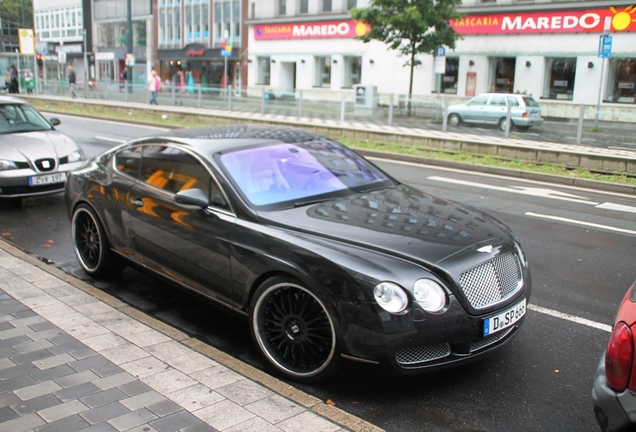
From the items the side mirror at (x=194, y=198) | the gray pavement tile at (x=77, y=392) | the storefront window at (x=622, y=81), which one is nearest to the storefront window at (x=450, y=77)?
the storefront window at (x=622, y=81)

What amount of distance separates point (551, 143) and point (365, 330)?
14.8m

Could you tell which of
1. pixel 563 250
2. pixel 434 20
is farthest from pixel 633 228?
pixel 434 20

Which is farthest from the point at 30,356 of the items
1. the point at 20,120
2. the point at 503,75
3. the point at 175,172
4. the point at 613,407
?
the point at 503,75

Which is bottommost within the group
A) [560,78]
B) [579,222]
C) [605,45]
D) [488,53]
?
[579,222]

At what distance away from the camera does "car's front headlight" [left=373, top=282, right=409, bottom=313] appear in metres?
3.55

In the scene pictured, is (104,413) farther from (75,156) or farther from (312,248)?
(75,156)

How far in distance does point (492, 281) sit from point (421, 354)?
0.68 m

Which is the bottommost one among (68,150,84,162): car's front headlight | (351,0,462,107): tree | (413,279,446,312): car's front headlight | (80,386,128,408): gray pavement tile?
(80,386,128,408): gray pavement tile

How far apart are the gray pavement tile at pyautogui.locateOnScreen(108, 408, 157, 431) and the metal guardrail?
49.1 feet

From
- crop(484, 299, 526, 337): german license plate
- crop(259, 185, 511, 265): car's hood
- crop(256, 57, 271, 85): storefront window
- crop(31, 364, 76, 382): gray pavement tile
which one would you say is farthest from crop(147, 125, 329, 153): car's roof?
crop(256, 57, 271, 85): storefront window

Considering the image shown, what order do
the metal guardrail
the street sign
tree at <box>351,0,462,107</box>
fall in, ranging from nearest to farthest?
the metal guardrail → the street sign → tree at <box>351,0,462,107</box>

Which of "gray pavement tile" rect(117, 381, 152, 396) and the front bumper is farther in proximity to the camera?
"gray pavement tile" rect(117, 381, 152, 396)

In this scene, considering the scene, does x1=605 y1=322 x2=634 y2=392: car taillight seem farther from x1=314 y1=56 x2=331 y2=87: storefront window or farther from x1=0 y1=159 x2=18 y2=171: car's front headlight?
x1=314 y1=56 x2=331 y2=87: storefront window

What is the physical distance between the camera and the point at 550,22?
3362cm
